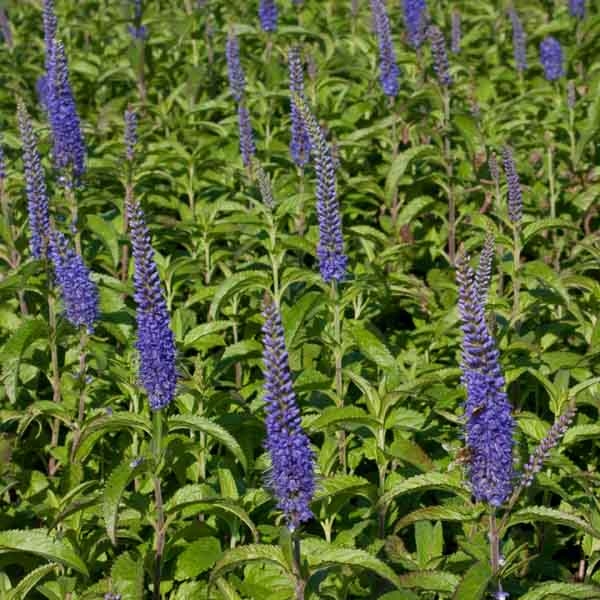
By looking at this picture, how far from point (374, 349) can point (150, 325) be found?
1.97 m

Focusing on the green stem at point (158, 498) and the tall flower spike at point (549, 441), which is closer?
the tall flower spike at point (549, 441)

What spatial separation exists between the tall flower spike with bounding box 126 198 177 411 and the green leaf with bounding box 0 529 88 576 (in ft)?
2.76

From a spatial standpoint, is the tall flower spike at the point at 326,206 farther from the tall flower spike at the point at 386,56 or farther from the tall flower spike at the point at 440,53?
the tall flower spike at the point at 386,56

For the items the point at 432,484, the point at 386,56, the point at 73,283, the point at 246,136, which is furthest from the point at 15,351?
the point at 386,56

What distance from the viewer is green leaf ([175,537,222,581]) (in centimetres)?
513

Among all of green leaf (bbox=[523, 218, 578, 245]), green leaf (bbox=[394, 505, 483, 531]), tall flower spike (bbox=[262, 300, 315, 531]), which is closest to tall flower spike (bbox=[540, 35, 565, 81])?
green leaf (bbox=[523, 218, 578, 245])

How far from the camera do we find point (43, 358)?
6.39 m

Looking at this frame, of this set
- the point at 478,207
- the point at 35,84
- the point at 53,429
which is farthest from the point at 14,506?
the point at 35,84

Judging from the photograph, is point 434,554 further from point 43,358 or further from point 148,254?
point 43,358

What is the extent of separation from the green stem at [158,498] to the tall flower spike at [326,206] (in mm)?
1476

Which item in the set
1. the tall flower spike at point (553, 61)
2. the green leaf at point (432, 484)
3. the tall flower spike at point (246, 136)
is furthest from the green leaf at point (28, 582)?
the tall flower spike at point (553, 61)

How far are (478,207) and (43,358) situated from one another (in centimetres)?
383

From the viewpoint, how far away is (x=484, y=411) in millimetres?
3902

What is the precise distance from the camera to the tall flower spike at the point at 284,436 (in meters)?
3.63
